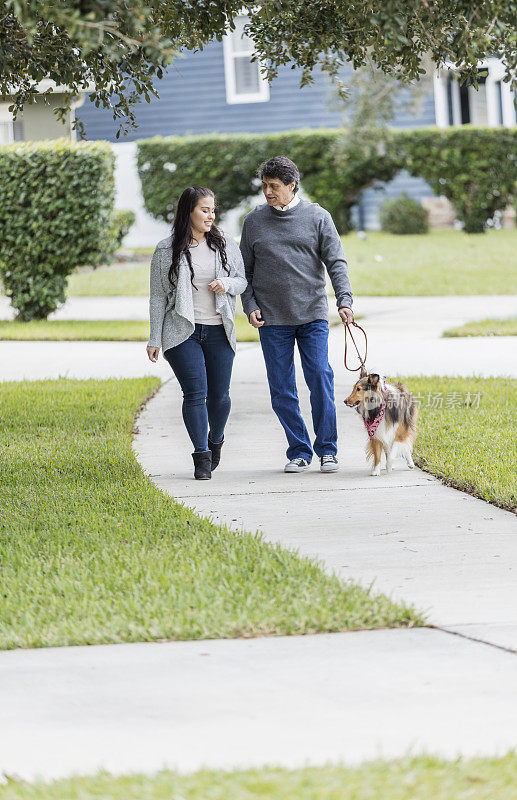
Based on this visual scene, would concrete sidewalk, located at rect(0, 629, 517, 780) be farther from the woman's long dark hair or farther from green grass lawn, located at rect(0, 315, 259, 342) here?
green grass lawn, located at rect(0, 315, 259, 342)

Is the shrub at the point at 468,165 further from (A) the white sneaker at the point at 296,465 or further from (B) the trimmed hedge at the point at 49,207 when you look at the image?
(A) the white sneaker at the point at 296,465

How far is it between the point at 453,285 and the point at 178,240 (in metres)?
12.6

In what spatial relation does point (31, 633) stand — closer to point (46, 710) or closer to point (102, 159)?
point (46, 710)

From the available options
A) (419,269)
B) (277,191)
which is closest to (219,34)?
(277,191)

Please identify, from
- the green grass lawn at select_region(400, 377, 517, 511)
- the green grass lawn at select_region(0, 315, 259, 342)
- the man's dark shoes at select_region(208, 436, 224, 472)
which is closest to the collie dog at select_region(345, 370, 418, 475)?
the green grass lawn at select_region(400, 377, 517, 511)

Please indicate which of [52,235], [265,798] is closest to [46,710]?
[265,798]

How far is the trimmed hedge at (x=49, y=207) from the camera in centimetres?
1555

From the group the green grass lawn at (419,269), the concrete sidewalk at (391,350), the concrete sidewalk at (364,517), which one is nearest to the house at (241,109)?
the green grass lawn at (419,269)

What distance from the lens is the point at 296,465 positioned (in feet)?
25.7

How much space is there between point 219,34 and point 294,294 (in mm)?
1702

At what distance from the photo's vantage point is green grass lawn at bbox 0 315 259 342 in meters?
14.8

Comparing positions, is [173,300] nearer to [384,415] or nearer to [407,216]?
[384,415]

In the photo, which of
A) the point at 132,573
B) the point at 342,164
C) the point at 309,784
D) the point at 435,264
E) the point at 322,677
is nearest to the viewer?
the point at 309,784

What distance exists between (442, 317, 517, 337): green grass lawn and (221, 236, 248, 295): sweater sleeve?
6.85 meters
